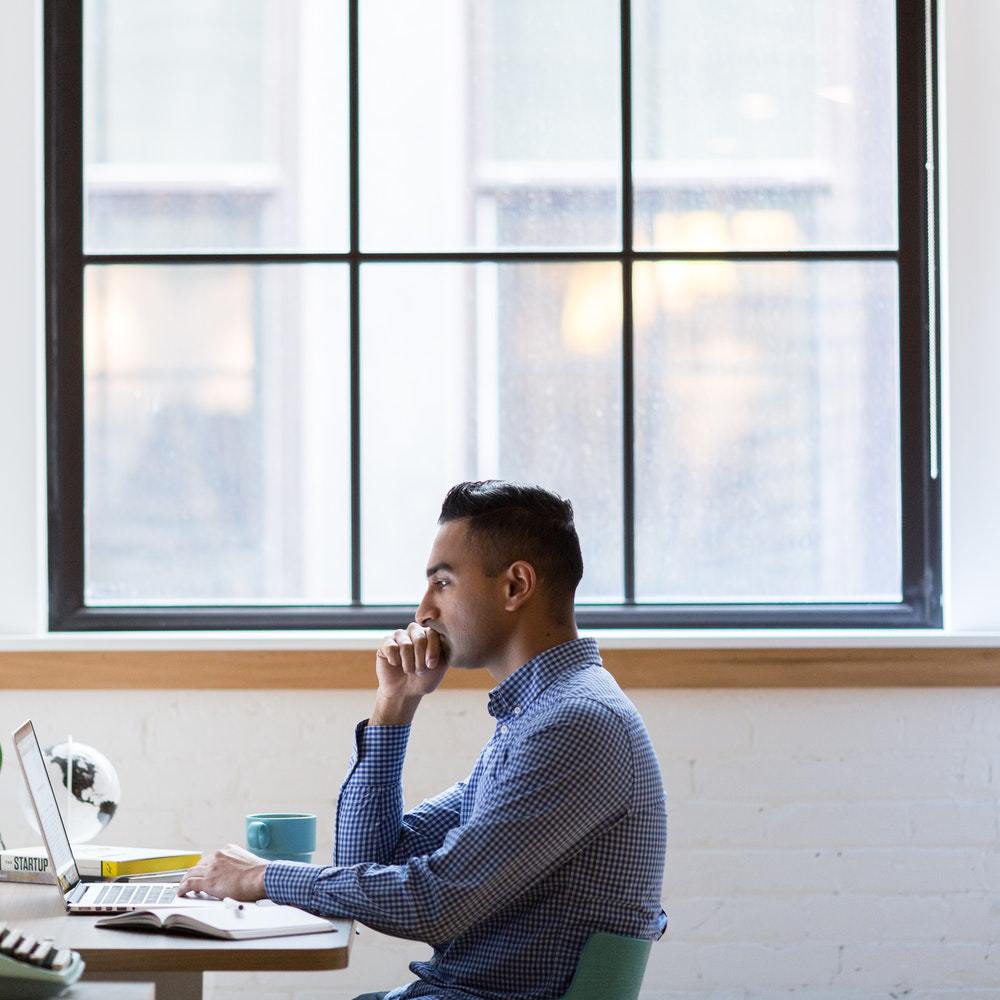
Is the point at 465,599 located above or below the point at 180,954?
above

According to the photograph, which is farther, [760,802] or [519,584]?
[760,802]

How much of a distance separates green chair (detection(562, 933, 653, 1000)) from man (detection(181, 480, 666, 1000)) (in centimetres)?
2

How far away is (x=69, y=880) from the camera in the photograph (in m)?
1.88

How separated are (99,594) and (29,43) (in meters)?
1.13

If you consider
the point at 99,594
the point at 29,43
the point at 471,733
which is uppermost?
the point at 29,43

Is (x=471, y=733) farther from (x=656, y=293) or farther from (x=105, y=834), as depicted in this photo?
(x=656, y=293)

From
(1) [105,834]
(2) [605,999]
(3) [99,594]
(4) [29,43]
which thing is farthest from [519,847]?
(4) [29,43]

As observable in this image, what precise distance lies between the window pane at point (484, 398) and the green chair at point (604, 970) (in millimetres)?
1253

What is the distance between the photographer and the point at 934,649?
2.75 metres

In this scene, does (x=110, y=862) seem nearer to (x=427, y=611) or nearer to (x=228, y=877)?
(x=228, y=877)

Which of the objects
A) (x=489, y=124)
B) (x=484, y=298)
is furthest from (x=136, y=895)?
(x=489, y=124)

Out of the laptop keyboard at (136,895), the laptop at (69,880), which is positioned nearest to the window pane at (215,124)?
the laptop at (69,880)

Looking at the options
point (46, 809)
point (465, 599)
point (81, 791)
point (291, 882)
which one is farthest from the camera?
point (81, 791)

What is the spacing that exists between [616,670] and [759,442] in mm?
584
